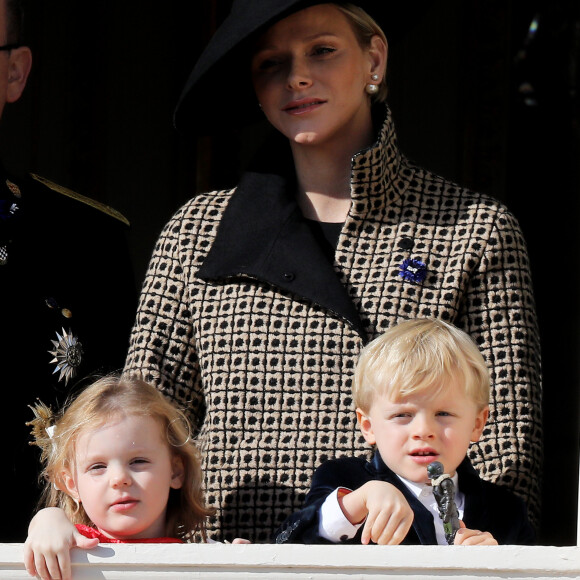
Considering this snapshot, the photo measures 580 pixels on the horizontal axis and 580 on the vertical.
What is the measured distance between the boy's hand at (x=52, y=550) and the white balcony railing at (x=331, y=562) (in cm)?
4

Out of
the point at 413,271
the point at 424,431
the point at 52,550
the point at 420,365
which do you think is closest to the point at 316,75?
the point at 413,271

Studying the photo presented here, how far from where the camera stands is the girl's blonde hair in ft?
9.01

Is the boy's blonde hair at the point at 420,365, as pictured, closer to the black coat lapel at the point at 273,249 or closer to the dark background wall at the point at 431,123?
the black coat lapel at the point at 273,249

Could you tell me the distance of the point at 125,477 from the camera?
2650 millimetres

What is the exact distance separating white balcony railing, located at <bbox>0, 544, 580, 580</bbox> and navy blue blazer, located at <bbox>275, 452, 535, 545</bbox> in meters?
0.22

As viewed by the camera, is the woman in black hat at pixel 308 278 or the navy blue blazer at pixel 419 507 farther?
the woman in black hat at pixel 308 278

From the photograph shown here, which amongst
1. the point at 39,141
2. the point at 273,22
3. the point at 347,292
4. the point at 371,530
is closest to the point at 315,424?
the point at 347,292

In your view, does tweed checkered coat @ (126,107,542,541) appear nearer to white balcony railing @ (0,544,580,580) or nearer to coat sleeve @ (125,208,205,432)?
coat sleeve @ (125,208,205,432)

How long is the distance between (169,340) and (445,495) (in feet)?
2.60

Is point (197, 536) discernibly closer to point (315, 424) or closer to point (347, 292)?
point (315, 424)

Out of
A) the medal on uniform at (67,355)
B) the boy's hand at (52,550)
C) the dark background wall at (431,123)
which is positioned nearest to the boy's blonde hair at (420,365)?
the boy's hand at (52,550)

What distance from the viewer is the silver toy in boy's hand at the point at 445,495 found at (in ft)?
7.92

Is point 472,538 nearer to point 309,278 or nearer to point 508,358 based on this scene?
point 508,358

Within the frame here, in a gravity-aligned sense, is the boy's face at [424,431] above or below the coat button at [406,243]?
below
